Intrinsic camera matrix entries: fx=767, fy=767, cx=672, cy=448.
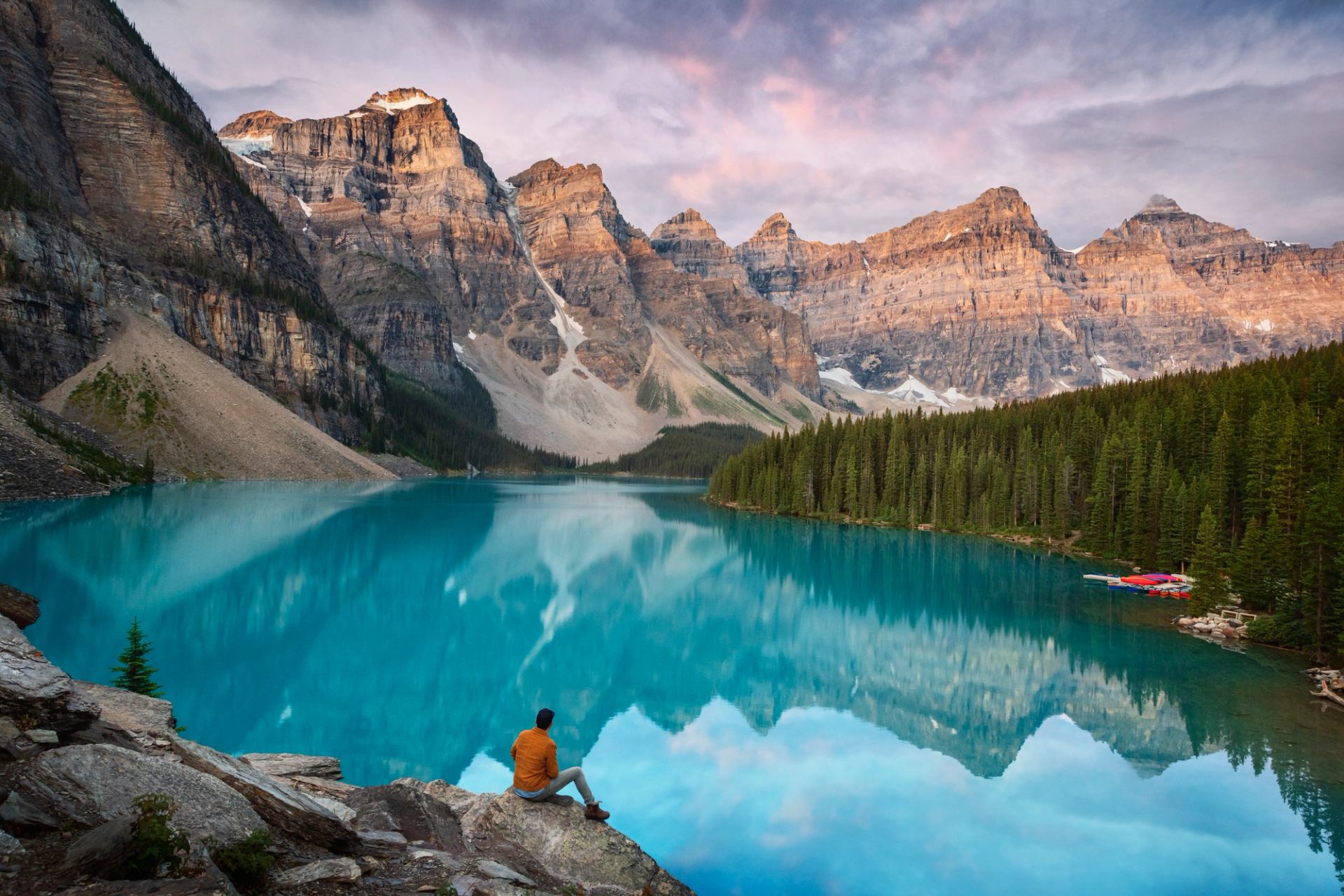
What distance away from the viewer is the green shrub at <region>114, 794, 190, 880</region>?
244 inches

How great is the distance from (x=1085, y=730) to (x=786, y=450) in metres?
79.9

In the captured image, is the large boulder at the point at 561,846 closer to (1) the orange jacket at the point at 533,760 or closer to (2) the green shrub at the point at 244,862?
(1) the orange jacket at the point at 533,760

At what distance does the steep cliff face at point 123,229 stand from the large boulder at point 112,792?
310 feet

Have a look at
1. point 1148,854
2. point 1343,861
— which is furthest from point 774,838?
point 1343,861

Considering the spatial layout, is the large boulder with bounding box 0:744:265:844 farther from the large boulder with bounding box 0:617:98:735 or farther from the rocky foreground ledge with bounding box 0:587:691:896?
the large boulder with bounding box 0:617:98:735

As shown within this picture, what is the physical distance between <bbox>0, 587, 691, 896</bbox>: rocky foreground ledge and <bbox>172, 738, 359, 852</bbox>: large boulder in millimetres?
15

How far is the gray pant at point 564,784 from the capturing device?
1096cm

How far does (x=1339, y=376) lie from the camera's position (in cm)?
5306

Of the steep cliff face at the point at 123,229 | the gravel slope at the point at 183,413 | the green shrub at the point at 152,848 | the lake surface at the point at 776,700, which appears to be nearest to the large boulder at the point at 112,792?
the green shrub at the point at 152,848

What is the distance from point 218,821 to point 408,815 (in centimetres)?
309

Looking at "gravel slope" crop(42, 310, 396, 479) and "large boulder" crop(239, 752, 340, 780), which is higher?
"gravel slope" crop(42, 310, 396, 479)

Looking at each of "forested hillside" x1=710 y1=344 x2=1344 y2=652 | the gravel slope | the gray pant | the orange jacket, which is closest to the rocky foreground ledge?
the gray pant

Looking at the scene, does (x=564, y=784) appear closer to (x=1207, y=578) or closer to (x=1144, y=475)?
(x=1207, y=578)

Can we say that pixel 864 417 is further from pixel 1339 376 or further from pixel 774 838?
pixel 774 838
